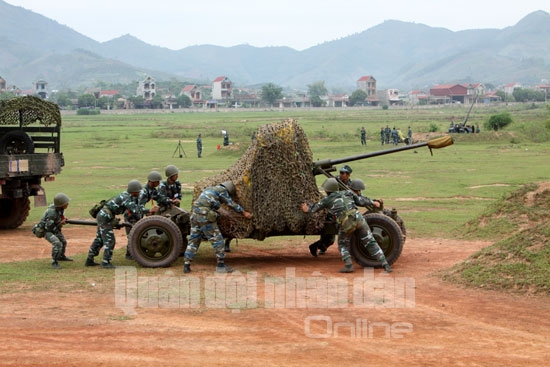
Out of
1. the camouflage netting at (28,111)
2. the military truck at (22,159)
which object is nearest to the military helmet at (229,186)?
the military truck at (22,159)

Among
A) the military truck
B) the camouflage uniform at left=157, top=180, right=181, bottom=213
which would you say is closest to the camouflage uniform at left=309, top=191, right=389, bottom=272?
the camouflage uniform at left=157, top=180, right=181, bottom=213

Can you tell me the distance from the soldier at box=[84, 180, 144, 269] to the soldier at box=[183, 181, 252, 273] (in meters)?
1.45

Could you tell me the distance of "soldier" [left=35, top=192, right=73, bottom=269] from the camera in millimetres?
15773

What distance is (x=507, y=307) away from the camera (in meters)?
12.3

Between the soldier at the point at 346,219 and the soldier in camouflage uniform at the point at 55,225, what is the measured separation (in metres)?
4.47

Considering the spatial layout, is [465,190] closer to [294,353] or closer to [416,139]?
[294,353]

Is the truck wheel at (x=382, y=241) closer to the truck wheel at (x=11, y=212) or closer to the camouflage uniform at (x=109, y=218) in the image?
the camouflage uniform at (x=109, y=218)

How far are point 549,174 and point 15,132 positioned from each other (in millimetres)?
21258

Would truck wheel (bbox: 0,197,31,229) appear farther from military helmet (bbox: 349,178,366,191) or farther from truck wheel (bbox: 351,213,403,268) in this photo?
truck wheel (bbox: 351,213,403,268)

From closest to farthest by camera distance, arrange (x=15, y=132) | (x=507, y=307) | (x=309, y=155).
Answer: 1. (x=507, y=307)
2. (x=309, y=155)
3. (x=15, y=132)

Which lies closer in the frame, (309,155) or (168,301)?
(168,301)

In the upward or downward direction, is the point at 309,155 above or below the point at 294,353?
above

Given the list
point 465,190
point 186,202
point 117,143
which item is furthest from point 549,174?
point 117,143

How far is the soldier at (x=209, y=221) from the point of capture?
49.5ft
